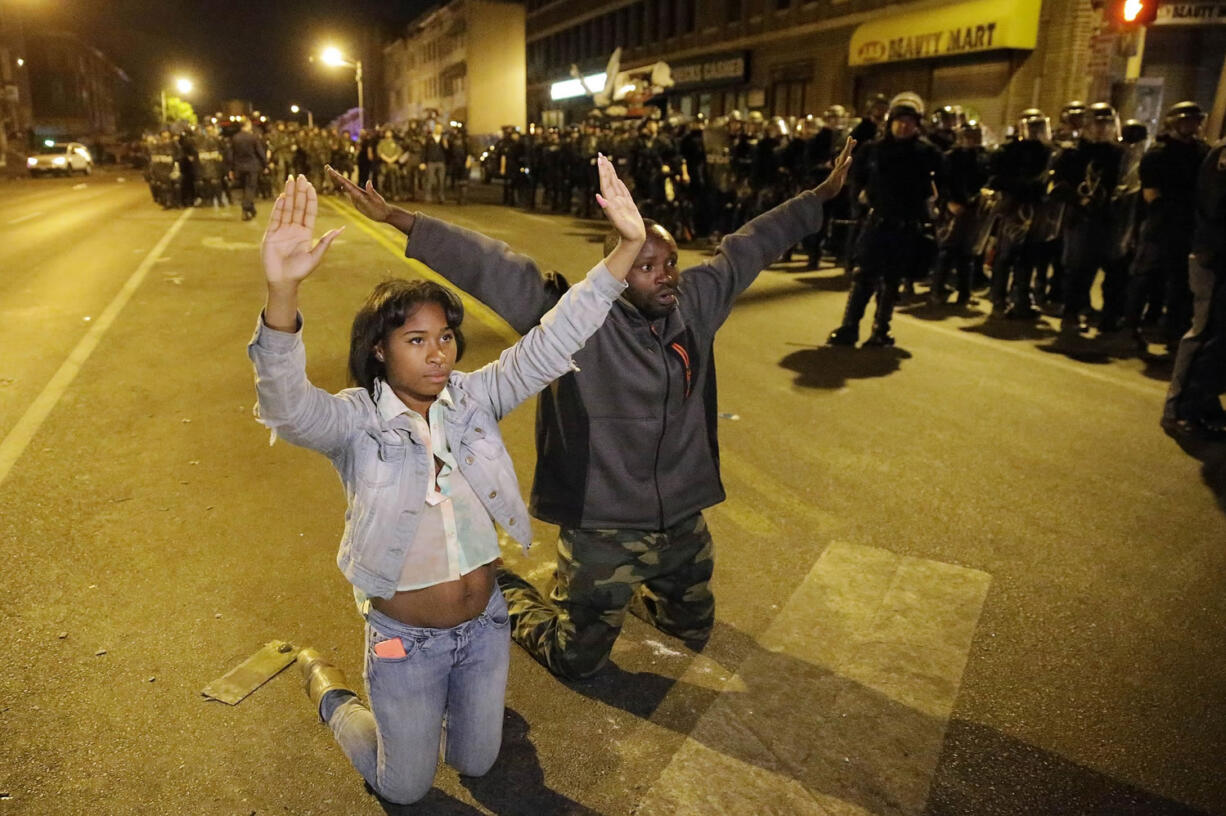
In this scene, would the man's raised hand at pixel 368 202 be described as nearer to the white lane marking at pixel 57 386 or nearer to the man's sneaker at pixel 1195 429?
the white lane marking at pixel 57 386

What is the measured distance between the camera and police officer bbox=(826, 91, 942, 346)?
8070 millimetres

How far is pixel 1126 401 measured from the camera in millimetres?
6652

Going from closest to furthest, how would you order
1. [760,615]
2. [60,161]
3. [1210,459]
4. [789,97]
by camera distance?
[760,615] → [1210,459] → [789,97] → [60,161]

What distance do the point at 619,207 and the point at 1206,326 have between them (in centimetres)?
494

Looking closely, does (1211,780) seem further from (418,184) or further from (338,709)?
(418,184)

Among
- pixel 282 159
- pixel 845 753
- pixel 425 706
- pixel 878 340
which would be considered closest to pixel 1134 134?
pixel 878 340

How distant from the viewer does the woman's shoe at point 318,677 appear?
283cm

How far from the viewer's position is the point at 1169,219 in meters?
7.66

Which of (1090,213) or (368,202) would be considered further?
(1090,213)

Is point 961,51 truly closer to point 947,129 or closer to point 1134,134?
point 947,129

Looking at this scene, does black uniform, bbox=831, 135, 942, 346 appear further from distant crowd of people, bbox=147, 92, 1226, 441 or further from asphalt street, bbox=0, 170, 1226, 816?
asphalt street, bbox=0, 170, 1226, 816

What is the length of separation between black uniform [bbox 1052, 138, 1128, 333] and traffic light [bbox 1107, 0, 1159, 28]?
3065 mm

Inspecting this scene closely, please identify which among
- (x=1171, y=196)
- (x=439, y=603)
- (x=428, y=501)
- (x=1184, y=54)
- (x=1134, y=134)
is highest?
(x=1184, y=54)

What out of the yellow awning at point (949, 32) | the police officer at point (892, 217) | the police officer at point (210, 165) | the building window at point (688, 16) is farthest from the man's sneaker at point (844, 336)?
the building window at point (688, 16)
